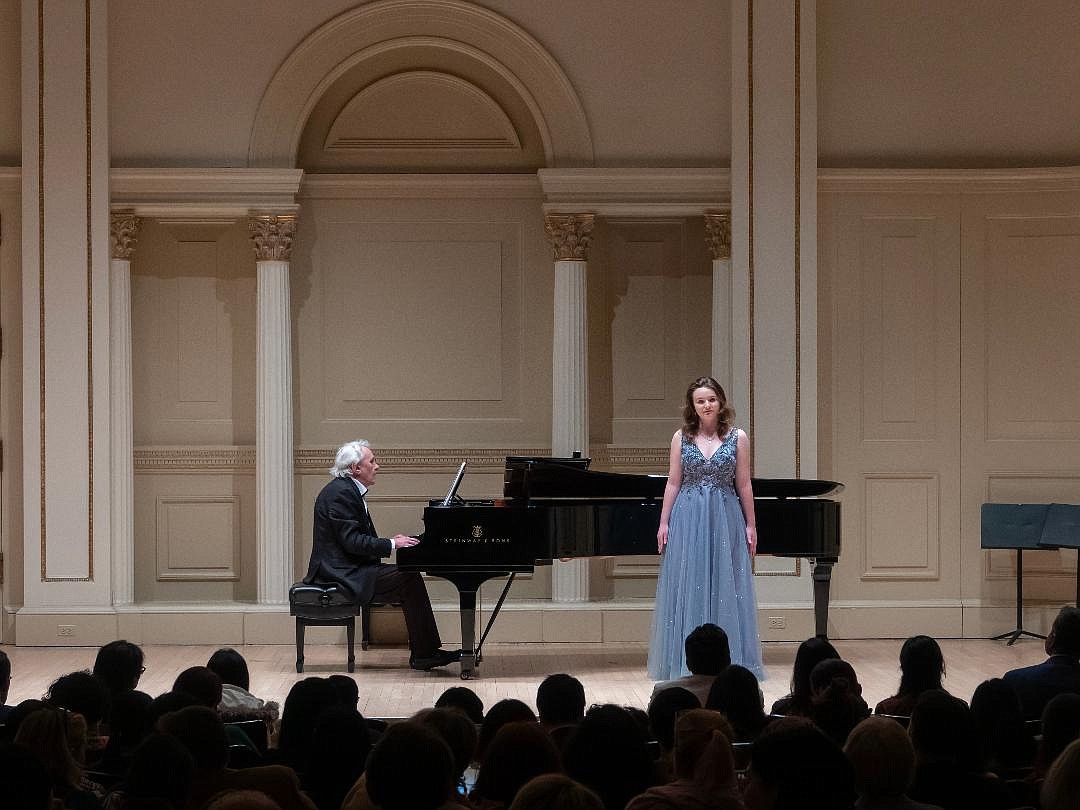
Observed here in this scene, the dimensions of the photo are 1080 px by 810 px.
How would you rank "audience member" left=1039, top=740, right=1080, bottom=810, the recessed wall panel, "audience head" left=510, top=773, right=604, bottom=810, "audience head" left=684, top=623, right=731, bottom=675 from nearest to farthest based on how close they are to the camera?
1. "audience head" left=510, top=773, right=604, bottom=810
2. "audience member" left=1039, top=740, right=1080, bottom=810
3. "audience head" left=684, top=623, right=731, bottom=675
4. the recessed wall panel

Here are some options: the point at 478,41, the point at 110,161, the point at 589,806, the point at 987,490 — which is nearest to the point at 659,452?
the point at 987,490

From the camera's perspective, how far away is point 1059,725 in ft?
11.6

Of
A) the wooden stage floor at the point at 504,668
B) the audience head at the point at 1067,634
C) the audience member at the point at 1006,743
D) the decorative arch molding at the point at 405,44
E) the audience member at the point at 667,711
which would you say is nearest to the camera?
the audience member at the point at 1006,743

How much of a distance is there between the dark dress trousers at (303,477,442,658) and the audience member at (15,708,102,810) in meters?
4.67

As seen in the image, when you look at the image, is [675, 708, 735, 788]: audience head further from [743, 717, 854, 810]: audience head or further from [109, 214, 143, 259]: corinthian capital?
[109, 214, 143, 259]: corinthian capital

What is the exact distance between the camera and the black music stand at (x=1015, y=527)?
8.90 meters

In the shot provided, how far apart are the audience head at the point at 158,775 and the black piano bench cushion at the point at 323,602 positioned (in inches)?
198

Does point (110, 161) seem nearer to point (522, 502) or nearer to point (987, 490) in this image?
point (522, 502)

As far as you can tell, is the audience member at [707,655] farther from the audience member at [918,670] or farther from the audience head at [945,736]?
the audience head at [945,736]

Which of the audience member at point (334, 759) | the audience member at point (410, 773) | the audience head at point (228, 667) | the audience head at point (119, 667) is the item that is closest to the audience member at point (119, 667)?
the audience head at point (119, 667)

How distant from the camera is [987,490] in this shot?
940 cm

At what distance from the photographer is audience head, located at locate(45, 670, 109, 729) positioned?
414 cm

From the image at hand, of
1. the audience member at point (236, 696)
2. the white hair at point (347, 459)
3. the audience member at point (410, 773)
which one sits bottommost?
the audience member at point (236, 696)

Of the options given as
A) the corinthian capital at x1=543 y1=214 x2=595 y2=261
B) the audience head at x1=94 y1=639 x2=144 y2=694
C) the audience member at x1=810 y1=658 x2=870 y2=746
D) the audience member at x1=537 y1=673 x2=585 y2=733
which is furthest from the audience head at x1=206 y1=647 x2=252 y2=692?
the corinthian capital at x1=543 y1=214 x2=595 y2=261
